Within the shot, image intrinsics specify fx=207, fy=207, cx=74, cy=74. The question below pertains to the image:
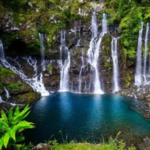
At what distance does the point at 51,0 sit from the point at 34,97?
11416mm

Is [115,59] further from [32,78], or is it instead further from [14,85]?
[14,85]

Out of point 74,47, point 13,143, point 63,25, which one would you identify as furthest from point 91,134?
point 63,25

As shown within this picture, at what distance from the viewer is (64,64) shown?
23562mm

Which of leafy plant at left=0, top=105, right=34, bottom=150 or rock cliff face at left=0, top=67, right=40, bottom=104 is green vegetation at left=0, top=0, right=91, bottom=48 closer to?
rock cliff face at left=0, top=67, right=40, bottom=104

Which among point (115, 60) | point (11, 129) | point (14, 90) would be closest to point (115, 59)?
point (115, 60)

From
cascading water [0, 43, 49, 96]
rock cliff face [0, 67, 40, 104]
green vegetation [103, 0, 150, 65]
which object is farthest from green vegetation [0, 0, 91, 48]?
rock cliff face [0, 67, 40, 104]

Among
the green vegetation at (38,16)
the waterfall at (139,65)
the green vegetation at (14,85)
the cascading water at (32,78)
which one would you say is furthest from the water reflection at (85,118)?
the green vegetation at (38,16)

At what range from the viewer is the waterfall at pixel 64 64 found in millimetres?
23203

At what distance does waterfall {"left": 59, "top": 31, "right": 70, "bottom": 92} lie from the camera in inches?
914

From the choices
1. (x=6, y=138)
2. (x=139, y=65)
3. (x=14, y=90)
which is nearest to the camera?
(x=6, y=138)

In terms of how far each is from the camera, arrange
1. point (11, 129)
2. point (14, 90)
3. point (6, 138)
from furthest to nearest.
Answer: point (14, 90) < point (11, 129) < point (6, 138)

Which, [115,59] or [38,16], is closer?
[115,59]

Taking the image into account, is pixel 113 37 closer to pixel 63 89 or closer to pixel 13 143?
pixel 63 89

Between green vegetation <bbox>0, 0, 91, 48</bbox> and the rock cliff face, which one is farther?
green vegetation <bbox>0, 0, 91, 48</bbox>
